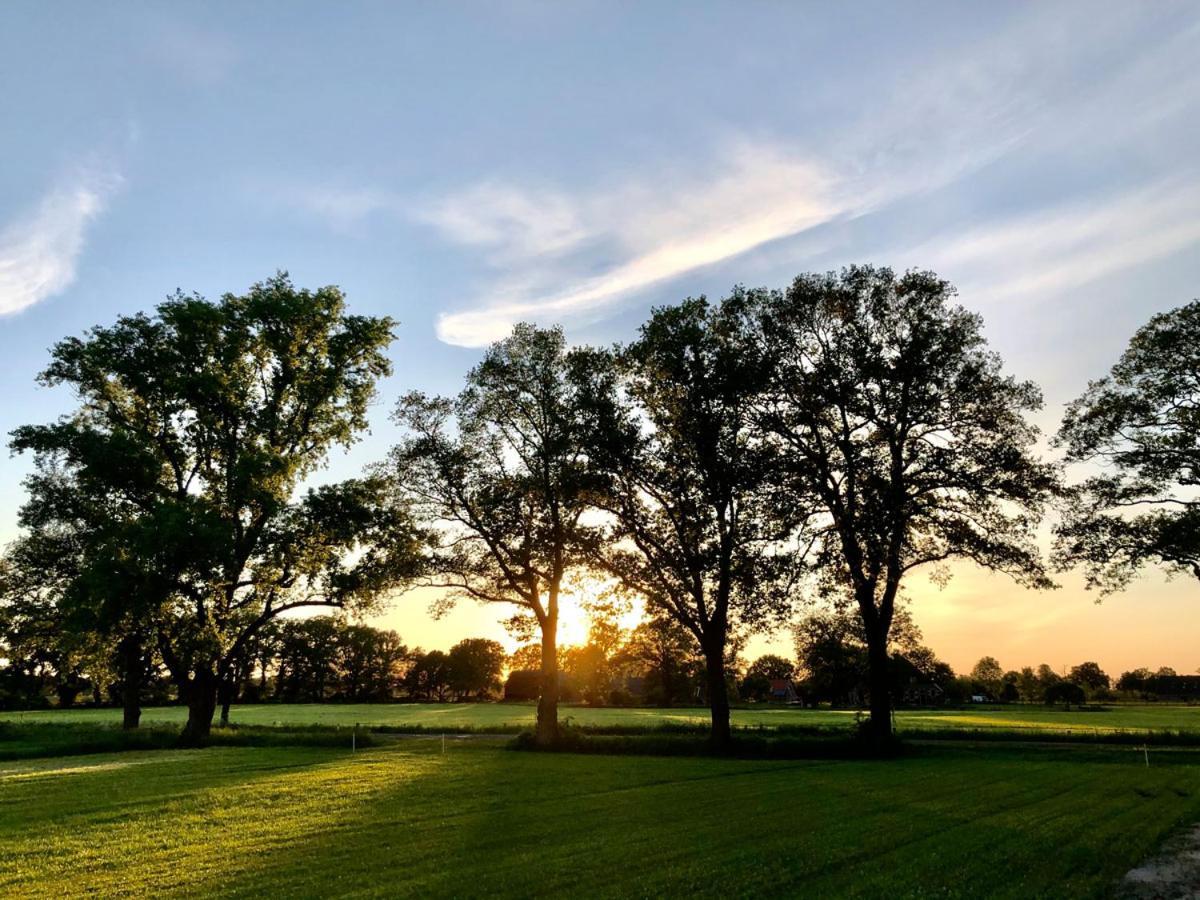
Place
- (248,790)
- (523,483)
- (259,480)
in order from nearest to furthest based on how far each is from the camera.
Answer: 1. (248,790)
2. (259,480)
3. (523,483)

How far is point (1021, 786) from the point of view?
73.3 feet

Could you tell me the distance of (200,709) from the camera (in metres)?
39.5

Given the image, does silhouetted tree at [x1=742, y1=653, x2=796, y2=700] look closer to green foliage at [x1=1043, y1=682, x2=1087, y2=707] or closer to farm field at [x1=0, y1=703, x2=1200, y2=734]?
green foliage at [x1=1043, y1=682, x2=1087, y2=707]

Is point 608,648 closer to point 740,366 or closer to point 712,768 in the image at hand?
point 712,768

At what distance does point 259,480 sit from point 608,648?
20.7m

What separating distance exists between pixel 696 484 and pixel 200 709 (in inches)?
1156

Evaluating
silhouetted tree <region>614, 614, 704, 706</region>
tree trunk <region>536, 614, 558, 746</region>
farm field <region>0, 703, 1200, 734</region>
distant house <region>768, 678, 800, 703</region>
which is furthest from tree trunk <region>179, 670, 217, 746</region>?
distant house <region>768, 678, 800, 703</region>

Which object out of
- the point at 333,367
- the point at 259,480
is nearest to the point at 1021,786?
the point at 259,480

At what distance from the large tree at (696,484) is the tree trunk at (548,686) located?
5.71m

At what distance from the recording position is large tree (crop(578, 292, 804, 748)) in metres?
35.7

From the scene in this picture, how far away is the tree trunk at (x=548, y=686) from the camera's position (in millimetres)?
39188

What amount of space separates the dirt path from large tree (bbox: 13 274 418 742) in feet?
112

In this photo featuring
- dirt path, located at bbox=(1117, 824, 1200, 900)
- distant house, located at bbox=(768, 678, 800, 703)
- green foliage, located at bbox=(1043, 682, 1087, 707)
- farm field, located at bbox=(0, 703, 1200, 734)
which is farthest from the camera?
distant house, located at bbox=(768, 678, 800, 703)

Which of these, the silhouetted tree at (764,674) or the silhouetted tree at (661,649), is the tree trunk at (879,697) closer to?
the silhouetted tree at (661,649)
